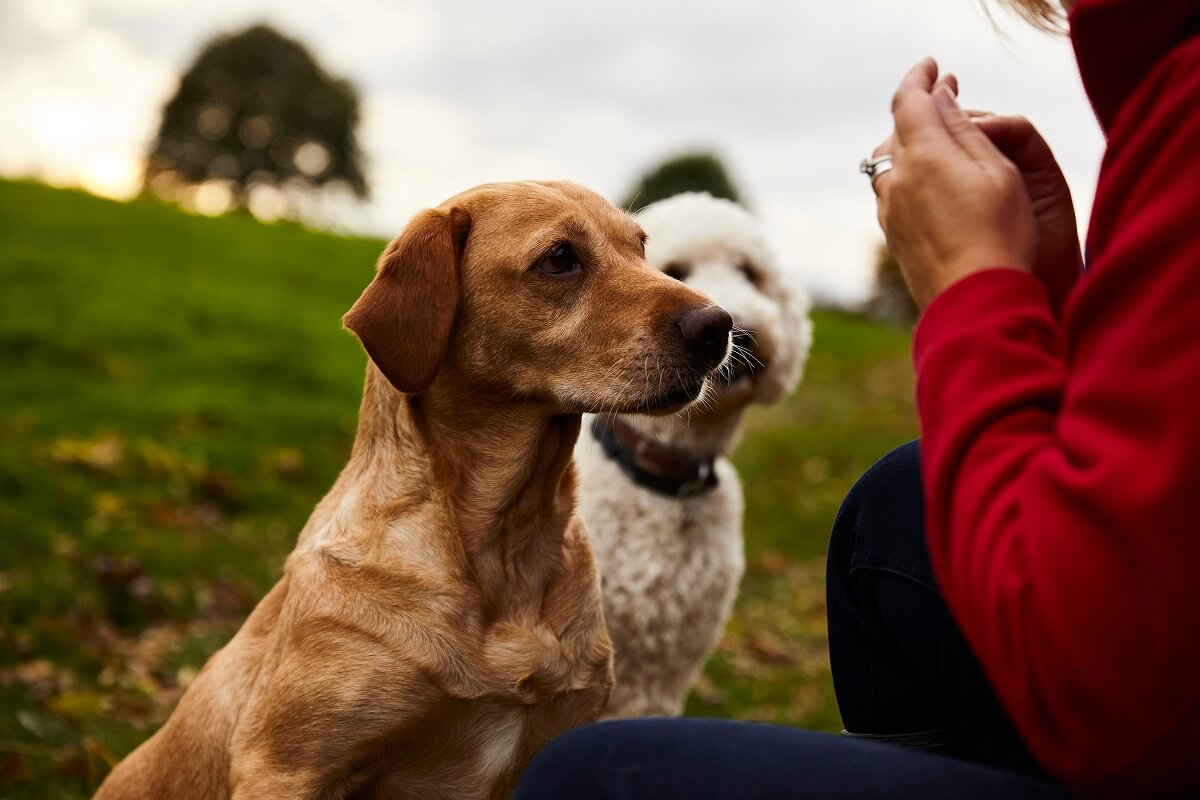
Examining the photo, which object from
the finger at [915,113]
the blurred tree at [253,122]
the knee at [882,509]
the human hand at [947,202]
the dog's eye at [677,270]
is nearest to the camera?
the human hand at [947,202]

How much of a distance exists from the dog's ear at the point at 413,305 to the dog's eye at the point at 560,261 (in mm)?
229

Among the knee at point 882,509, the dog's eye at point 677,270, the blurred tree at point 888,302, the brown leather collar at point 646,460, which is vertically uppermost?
the knee at point 882,509

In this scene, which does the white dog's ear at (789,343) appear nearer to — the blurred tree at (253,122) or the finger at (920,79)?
the finger at (920,79)

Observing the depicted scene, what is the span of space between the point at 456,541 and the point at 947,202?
1.43 m

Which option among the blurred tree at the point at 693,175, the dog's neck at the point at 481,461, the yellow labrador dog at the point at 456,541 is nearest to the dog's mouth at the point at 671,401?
the yellow labrador dog at the point at 456,541

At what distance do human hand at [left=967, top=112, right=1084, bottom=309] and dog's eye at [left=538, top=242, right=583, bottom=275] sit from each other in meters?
1.16

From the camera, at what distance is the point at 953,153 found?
150 centimetres

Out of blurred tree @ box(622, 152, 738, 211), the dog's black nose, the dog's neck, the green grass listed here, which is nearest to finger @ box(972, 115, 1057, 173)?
the dog's black nose

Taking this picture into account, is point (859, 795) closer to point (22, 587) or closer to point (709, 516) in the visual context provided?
point (709, 516)

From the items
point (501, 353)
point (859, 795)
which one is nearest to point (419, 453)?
point (501, 353)

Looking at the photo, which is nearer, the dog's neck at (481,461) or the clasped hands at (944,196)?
the clasped hands at (944,196)

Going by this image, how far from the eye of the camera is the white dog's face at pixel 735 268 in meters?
4.41

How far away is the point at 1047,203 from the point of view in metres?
1.81

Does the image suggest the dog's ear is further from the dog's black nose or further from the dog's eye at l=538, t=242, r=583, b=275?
the dog's black nose
